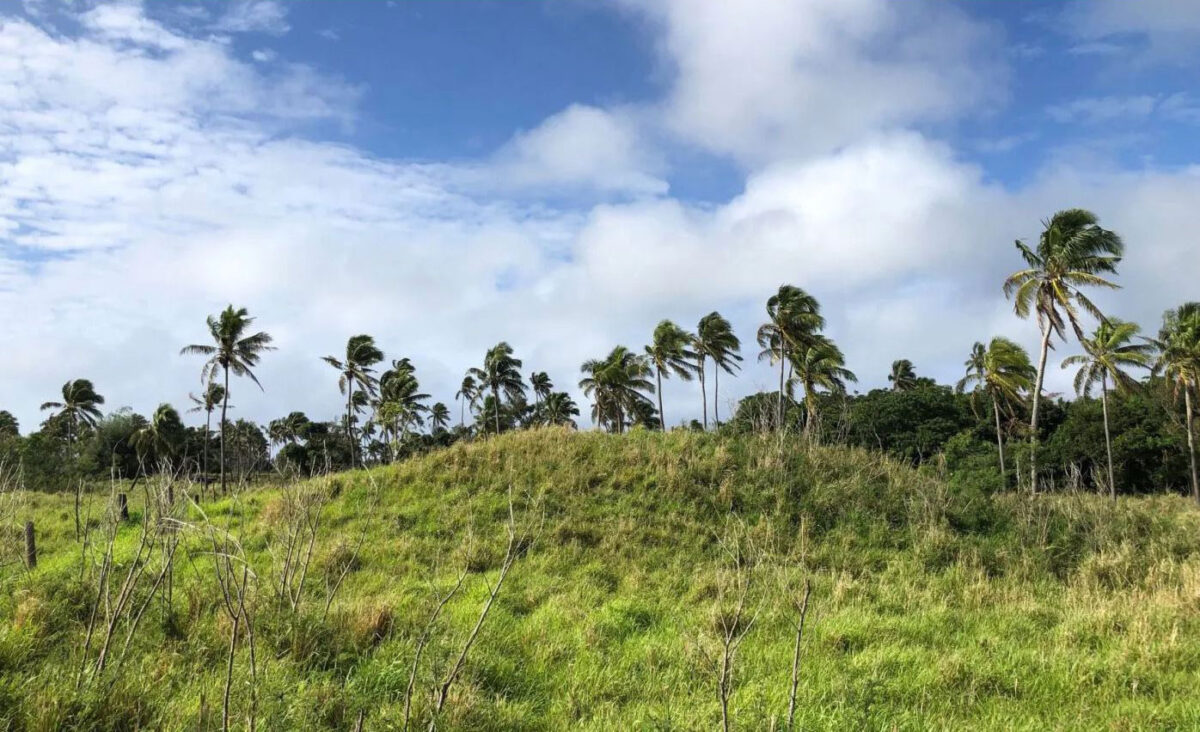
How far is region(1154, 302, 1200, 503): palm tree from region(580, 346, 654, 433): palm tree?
100ft

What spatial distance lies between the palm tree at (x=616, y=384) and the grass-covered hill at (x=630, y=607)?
3491 cm

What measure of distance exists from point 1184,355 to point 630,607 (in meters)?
36.4

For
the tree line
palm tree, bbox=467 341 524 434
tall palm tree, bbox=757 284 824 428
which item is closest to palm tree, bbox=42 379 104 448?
the tree line

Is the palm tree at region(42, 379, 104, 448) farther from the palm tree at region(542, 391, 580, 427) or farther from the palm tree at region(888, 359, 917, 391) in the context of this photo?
the palm tree at region(888, 359, 917, 391)

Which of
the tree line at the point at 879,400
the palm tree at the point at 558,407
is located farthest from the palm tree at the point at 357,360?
the palm tree at the point at 558,407

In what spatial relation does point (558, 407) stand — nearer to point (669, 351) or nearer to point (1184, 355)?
point (669, 351)

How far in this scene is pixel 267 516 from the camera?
14.2 meters

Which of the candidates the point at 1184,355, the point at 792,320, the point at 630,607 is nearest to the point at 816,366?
the point at 792,320

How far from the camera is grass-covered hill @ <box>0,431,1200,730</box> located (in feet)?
17.0

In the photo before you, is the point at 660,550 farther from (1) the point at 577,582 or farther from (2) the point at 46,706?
(2) the point at 46,706

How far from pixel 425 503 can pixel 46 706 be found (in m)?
10.3

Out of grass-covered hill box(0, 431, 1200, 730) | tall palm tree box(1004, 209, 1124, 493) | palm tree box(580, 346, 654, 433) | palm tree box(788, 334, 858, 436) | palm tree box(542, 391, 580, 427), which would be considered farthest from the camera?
palm tree box(542, 391, 580, 427)

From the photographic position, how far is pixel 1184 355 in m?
31.7

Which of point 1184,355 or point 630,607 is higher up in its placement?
point 1184,355
